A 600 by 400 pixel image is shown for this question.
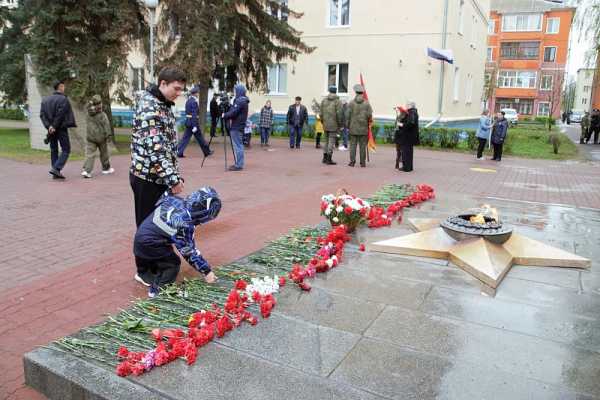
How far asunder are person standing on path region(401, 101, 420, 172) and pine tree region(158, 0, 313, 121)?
714 cm

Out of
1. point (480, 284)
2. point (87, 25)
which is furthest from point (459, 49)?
point (480, 284)

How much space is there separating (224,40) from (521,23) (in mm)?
58165

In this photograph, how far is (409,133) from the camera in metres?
12.8

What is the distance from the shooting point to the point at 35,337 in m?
3.61

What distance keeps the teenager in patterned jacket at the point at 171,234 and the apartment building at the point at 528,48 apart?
2545 inches

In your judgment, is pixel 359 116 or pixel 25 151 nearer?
pixel 359 116

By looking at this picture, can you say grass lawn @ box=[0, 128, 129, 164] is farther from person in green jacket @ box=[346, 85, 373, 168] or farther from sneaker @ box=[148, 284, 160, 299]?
sneaker @ box=[148, 284, 160, 299]

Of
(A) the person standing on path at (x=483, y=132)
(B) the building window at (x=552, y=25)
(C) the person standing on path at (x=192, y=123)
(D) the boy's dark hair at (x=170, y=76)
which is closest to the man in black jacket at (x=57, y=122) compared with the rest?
(C) the person standing on path at (x=192, y=123)

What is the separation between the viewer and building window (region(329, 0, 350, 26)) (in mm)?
24328

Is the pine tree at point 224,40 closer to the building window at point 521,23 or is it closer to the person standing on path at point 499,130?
the person standing on path at point 499,130

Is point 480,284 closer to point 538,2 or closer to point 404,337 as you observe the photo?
point 404,337

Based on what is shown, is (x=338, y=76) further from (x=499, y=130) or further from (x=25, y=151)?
(x=25, y=151)

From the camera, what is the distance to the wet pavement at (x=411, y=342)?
292 cm

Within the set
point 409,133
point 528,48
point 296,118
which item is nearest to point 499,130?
point 409,133
